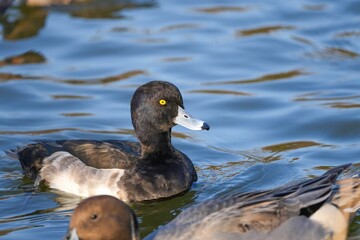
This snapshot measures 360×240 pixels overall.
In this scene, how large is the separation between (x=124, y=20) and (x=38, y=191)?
24.6ft

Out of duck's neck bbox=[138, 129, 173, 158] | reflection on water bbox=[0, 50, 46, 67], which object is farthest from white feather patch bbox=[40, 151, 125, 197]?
reflection on water bbox=[0, 50, 46, 67]

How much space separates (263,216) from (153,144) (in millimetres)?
2623

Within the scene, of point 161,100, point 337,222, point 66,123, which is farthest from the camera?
point 66,123

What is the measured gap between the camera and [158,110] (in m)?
9.68

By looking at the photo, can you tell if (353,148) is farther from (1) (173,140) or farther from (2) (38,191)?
(2) (38,191)

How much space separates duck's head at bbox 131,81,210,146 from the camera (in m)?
9.66

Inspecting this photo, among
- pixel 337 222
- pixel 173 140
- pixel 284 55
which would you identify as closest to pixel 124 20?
pixel 284 55

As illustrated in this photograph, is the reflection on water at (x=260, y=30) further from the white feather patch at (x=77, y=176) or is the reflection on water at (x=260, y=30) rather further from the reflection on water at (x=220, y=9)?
the white feather patch at (x=77, y=176)

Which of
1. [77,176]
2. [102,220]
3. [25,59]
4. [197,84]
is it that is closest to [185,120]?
[77,176]

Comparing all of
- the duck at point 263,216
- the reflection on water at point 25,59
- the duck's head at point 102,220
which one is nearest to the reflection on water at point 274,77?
the reflection on water at point 25,59

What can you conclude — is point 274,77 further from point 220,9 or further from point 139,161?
point 139,161

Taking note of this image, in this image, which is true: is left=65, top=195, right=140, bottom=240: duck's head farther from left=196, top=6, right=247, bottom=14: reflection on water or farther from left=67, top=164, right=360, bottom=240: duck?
left=196, top=6, right=247, bottom=14: reflection on water

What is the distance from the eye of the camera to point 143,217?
29.7 feet

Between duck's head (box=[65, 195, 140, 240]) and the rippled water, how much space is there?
5.24 ft
